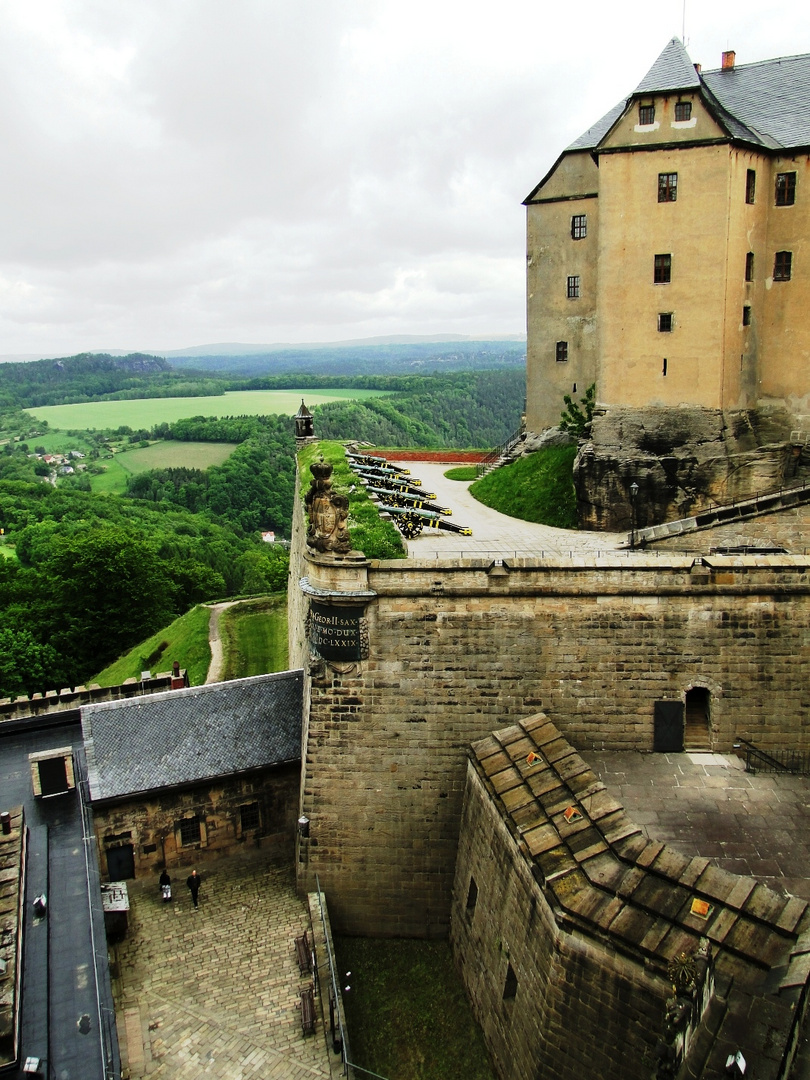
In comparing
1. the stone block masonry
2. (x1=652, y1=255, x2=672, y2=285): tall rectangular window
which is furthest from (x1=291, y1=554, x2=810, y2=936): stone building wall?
(x1=652, y1=255, x2=672, y2=285): tall rectangular window

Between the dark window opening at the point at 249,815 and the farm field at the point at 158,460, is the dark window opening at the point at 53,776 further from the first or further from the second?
the farm field at the point at 158,460

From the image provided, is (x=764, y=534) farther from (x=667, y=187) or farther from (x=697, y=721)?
(x=667, y=187)

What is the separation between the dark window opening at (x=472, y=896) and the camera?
16688mm

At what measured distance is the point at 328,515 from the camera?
17.3 meters

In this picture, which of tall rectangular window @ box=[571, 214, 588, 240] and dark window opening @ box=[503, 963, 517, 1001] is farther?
tall rectangular window @ box=[571, 214, 588, 240]

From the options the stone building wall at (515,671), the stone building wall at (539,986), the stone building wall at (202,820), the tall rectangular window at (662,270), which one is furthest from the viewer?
the tall rectangular window at (662,270)

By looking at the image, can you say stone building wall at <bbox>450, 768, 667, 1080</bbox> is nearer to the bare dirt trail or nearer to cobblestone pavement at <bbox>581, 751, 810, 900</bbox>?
cobblestone pavement at <bbox>581, 751, 810, 900</bbox>

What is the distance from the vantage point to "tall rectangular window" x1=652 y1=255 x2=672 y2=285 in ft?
86.6

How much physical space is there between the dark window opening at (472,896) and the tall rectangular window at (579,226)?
27.5 metres

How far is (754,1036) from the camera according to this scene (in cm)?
1005

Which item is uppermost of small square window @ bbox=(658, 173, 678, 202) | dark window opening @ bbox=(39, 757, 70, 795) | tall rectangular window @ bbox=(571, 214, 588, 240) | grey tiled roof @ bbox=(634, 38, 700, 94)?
grey tiled roof @ bbox=(634, 38, 700, 94)

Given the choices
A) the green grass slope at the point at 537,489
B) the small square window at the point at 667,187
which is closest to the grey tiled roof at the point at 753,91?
the small square window at the point at 667,187

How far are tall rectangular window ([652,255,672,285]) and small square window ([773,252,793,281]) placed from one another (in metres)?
4.01

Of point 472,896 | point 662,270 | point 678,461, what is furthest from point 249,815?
point 662,270
